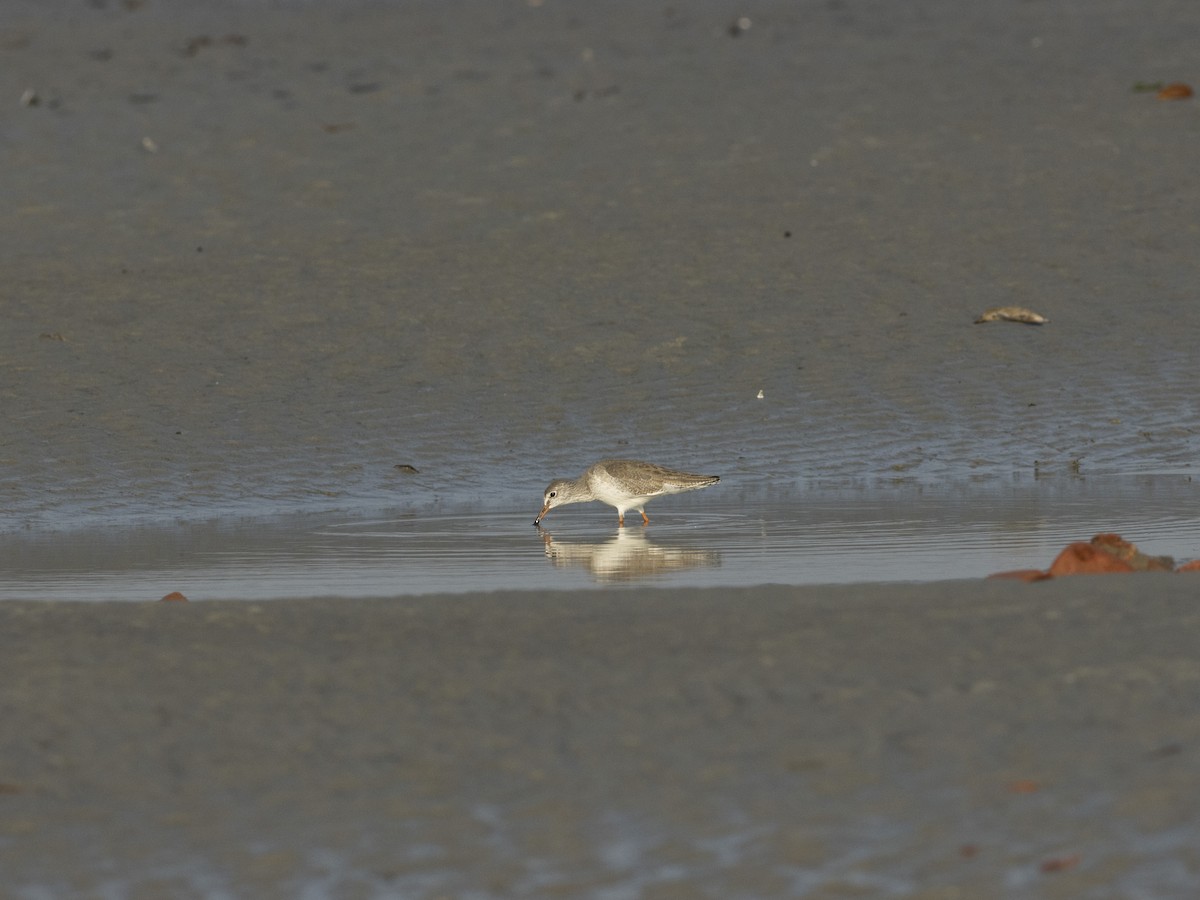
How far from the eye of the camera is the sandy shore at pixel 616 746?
4832 millimetres

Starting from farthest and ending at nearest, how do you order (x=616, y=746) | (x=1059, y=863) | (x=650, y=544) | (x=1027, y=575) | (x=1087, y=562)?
(x=650, y=544) < (x=1087, y=562) < (x=1027, y=575) < (x=616, y=746) < (x=1059, y=863)

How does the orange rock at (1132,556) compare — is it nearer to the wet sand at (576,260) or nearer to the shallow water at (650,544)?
the shallow water at (650,544)

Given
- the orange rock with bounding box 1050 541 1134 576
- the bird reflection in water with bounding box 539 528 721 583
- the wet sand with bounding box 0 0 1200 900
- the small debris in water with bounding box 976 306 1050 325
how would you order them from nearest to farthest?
1. the wet sand with bounding box 0 0 1200 900
2. the orange rock with bounding box 1050 541 1134 576
3. the bird reflection in water with bounding box 539 528 721 583
4. the small debris in water with bounding box 976 306 1050 325

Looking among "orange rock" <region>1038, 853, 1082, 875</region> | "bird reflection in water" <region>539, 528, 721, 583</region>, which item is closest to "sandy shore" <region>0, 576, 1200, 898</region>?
"orange rock" <region>1038, 853, 1082, 875</region>

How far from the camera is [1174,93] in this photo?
1872cm

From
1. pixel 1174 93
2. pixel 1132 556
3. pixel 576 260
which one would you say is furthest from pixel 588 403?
pixel 1174 93

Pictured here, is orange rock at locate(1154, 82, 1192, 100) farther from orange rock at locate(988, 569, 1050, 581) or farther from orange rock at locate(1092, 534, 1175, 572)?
orange rock at locate(988, 569, 1050, 581)

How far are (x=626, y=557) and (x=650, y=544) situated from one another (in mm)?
478

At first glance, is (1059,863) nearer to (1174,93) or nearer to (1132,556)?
(1132,556)

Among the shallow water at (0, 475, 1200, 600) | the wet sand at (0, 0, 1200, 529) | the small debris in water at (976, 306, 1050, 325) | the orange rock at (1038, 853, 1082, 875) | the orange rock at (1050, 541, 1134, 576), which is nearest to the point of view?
the orange rock at (1038, 853, 1082, 875)

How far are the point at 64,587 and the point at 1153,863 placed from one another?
17.1ft

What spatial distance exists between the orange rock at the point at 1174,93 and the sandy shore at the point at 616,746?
1231cm

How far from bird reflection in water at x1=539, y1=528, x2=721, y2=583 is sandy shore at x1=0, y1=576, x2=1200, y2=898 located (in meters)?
1.55

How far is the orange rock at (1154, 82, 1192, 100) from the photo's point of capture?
61.4 ft
